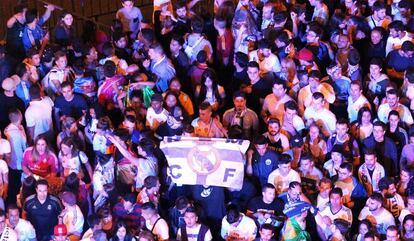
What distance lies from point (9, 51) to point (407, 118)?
17.5 feet

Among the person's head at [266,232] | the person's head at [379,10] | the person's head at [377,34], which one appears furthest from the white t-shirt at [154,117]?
the person's head at [379,10]

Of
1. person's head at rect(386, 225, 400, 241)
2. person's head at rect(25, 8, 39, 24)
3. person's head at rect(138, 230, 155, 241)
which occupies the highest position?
person's head at rect(25, 8, 39, 24)

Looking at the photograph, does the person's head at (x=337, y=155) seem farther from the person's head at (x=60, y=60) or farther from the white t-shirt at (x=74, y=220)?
the person's head at (x=60, y=60)

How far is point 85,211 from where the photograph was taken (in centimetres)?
1504

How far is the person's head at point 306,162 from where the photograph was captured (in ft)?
48.7

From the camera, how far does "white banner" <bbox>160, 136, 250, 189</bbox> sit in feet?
48.2

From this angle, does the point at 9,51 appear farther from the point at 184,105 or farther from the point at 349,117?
the point at 349,117

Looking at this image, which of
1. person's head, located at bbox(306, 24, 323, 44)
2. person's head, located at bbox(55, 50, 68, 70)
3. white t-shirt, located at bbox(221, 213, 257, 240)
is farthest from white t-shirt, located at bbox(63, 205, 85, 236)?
person's head, located at bbox(306, 24, 323, 44)

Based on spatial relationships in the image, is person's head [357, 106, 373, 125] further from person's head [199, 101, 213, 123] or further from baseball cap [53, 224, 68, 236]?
baseball cap [53, 224, 68, 236]

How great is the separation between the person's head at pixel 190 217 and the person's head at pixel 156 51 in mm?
2771

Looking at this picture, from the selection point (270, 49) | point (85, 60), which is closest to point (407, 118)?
point (270, 49)

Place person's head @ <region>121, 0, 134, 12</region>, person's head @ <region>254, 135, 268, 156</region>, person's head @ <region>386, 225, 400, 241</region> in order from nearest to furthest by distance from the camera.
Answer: person's head @ <region>386, 225, 400, 241</region>, person's head @ <region>254, 135, 268, 156</region>, person's head @ <region>121, 0, 134, 12</region>

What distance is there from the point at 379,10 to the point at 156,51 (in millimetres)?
3047

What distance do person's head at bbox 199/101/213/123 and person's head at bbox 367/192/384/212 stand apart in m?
2.21
